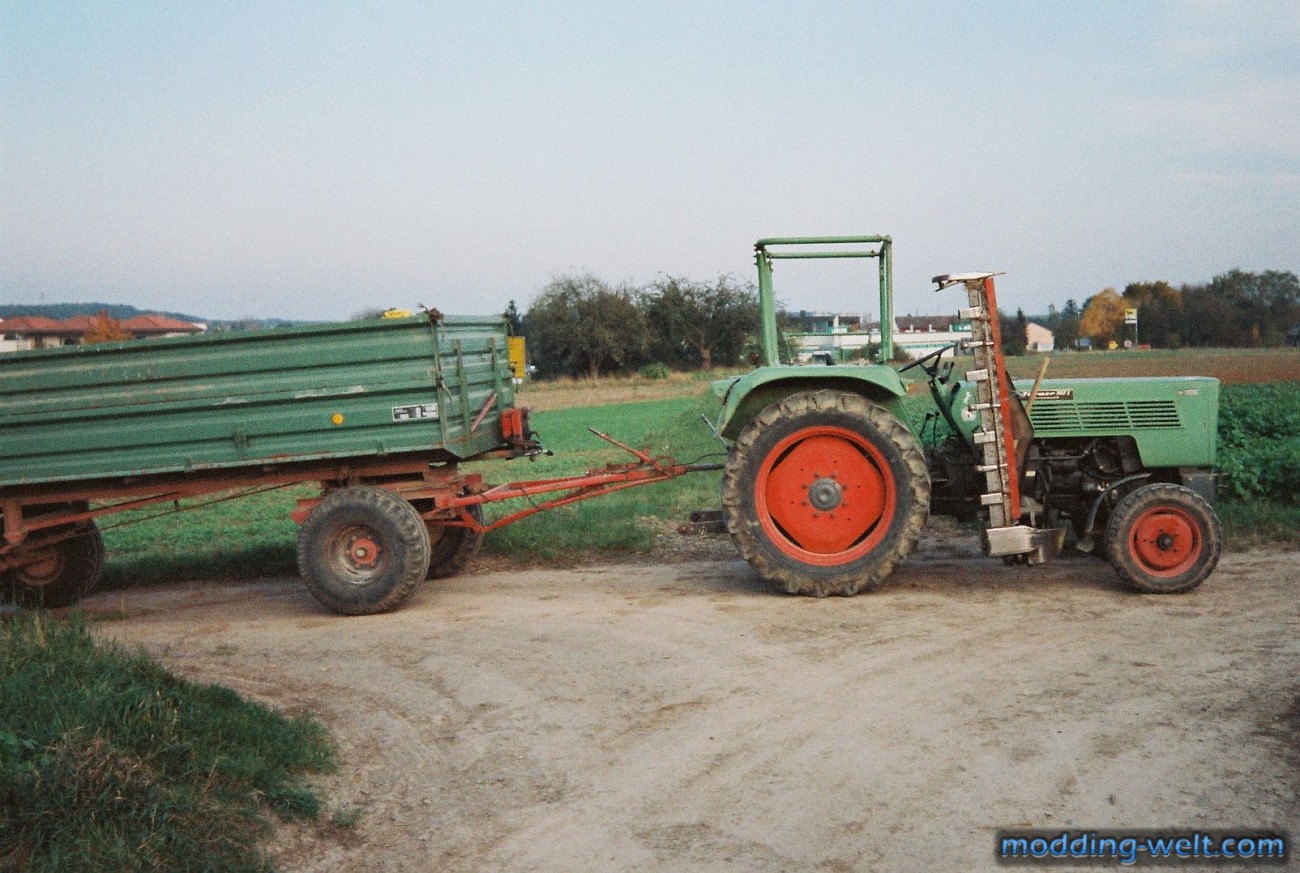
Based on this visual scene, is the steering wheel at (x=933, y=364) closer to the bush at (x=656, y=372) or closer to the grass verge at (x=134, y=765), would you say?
the grass verge at (x=134, y=765)

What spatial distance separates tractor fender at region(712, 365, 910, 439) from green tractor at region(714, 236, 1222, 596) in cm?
1

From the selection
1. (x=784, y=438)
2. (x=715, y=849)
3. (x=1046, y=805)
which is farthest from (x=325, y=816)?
(x=784, y=438)

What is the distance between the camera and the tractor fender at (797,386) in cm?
770

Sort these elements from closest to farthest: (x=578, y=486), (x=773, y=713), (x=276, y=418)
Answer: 1. (x=773, y=713)
2. (x=276, y=418)
3. (x=578, y=486)

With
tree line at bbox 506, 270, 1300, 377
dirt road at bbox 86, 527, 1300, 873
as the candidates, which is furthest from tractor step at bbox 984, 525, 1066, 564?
tree line at bbox 506, 270, 1300, 377

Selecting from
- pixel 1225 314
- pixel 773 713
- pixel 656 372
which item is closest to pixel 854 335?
pixel 773 713

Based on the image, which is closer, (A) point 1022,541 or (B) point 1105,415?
(A) point 1022,541

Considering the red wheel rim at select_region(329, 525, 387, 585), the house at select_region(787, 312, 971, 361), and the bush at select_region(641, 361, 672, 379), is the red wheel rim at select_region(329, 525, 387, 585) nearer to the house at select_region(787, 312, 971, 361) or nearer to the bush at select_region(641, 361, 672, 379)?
the house at select_region(787, 312, 971, 361)

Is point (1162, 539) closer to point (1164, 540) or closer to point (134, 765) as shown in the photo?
point (1164, 540)

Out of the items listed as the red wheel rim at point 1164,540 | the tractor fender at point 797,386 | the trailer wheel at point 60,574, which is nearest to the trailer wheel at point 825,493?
the tractor fender at point 797,386

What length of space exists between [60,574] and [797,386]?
19.6 ft

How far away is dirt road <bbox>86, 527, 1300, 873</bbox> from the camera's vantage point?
4164 millimetres

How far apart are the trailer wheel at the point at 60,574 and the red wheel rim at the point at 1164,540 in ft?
25.5

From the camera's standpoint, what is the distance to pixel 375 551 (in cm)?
787
